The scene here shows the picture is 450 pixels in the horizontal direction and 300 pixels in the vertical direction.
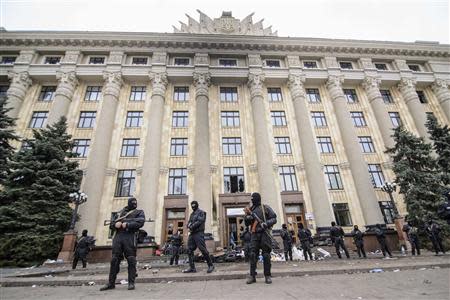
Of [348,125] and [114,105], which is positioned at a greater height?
[114,105]

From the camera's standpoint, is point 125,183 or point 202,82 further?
point 202,82

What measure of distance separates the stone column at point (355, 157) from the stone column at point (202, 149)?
13.6m

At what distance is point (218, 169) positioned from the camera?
21891 millimetres

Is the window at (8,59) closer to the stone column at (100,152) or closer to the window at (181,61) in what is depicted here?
the stone column at (100,152)

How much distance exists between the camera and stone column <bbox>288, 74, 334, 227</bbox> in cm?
1950

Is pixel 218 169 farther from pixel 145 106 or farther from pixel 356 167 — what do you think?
pixel 356 167

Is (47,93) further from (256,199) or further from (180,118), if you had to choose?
(256,199)

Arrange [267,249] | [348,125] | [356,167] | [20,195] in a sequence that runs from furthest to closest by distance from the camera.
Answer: [348,125] < [356,167] < [20,195] < [267,249]

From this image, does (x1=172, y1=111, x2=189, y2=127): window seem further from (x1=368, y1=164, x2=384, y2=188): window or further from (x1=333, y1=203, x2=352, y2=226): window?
(x1=368, y1=164, x2=384, y2=188): window

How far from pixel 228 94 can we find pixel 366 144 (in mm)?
15929

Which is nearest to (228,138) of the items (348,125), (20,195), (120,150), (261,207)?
(120,150)

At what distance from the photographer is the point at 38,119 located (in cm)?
2281

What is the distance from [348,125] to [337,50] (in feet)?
36.3

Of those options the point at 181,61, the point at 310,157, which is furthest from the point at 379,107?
the point at 181,61
